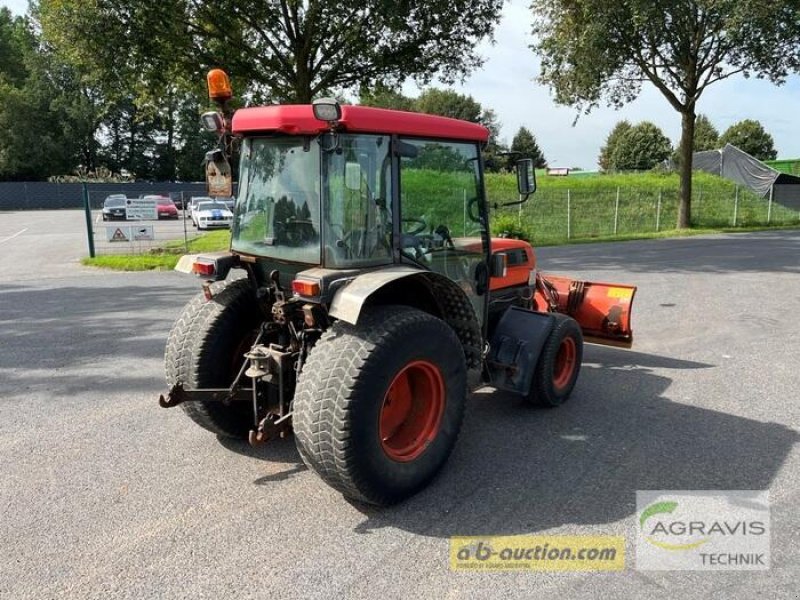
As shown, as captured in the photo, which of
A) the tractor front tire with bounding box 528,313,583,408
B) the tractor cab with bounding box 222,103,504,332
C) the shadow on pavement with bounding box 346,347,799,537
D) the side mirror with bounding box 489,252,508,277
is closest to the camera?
the shadow on pavement with bounding box 346,347,799,537

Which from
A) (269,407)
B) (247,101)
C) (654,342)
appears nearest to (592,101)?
(247,101)

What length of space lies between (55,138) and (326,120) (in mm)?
59551

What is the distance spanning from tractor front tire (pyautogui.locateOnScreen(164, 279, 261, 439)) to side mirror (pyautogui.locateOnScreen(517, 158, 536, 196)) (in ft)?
7.01

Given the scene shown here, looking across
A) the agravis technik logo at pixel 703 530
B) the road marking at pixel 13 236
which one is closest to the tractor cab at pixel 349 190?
the agravis technik logo at pixel 703 530

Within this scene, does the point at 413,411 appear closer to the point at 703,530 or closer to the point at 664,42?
the point at 703,530

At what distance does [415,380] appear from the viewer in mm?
3738

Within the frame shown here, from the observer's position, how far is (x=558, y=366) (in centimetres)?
515

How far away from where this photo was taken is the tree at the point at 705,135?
64.6m

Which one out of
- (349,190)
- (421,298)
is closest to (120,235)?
(421,298)

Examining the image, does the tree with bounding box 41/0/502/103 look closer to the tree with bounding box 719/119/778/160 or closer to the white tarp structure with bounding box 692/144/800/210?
the white tarp structure with bounding box 692/144/800/210

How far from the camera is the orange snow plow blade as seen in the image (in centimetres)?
600

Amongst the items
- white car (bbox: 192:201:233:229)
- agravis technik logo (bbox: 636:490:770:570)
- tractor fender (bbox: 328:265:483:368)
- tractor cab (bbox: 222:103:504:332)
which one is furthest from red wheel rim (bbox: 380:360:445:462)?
white car (bbox: 192:201:233:229)

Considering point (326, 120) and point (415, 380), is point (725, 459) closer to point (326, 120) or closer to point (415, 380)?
point (415, 380)

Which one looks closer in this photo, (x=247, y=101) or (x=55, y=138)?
(x=247, y=101)
